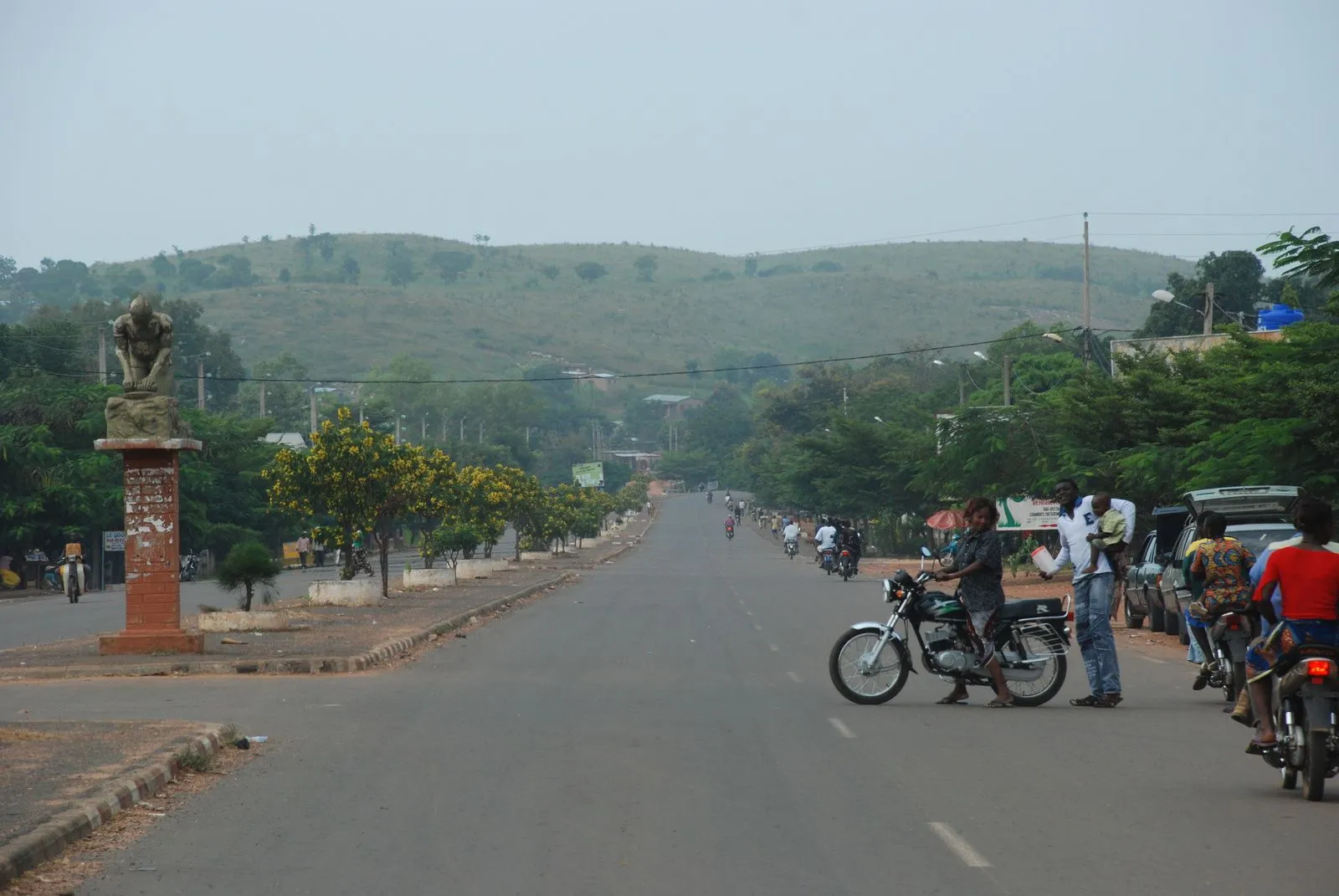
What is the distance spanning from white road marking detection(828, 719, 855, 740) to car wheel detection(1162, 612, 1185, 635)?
11.8m

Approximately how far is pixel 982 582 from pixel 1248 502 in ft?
17.7

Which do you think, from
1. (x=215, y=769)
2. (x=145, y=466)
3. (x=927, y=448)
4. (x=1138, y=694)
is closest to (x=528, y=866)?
(x=215, y=769)

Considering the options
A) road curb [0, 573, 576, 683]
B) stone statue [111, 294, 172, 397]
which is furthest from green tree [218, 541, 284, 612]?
road curb [0, 573, 576, 683]

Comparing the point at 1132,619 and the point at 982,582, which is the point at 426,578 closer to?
the point at 1132,619

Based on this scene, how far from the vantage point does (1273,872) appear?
7.68 meters

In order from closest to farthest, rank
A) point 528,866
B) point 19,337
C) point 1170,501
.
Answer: point 528,866, point 1170,501, point 19,337

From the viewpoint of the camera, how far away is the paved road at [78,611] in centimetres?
2834

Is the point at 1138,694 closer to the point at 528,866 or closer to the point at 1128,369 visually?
the point at 528,866

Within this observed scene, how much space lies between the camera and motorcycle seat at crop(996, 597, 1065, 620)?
49.3ft

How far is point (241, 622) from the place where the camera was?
83.2 feet

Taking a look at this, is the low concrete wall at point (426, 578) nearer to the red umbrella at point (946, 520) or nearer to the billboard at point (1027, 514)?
the billboard at point (1027, 514)

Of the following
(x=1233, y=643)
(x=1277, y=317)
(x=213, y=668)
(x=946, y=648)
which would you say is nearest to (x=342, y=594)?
(x=213, y=668)

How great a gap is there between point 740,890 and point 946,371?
127 meters

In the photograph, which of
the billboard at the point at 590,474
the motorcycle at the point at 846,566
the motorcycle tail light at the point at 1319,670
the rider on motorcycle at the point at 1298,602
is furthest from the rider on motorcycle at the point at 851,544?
the billboard at the point at 590,474
